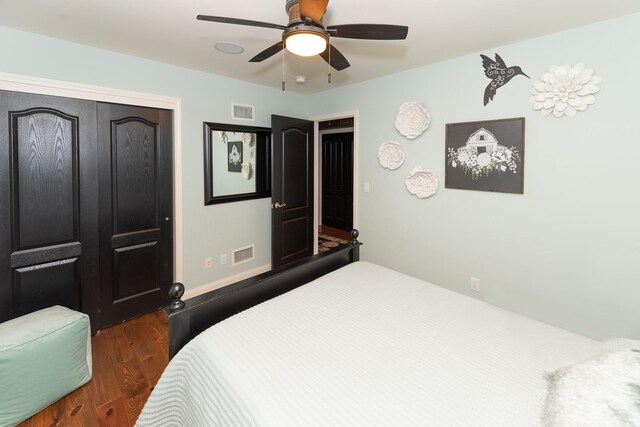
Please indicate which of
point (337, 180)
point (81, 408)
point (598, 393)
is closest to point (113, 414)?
point (81, 408)

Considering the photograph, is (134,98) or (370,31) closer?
(370,31)

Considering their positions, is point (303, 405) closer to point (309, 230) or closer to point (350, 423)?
point (350, 423)

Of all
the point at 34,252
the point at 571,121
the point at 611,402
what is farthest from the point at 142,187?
the point at 571,121

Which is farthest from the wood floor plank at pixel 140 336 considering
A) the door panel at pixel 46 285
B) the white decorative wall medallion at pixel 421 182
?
the white decorative wall medallion at pixel 421 182

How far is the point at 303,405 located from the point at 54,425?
168cm

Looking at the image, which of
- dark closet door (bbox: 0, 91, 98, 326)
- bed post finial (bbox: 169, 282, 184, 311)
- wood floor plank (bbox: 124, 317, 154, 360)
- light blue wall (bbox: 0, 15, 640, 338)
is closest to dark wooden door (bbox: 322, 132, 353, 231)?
light blue wall (bbox: 0, 15, 640, 338)

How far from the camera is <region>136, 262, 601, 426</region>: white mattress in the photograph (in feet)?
3.19

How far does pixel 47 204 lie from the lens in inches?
92.3

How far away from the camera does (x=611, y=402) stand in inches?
32.7

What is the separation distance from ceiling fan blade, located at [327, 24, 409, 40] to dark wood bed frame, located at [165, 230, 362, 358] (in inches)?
54.1

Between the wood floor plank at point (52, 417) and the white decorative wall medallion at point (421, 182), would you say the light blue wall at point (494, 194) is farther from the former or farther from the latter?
the wood floor plank at point (52, 417)

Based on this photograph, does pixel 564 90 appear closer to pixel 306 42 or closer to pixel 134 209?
pixel 306 42

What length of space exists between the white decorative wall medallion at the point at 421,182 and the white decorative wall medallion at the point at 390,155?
19cm

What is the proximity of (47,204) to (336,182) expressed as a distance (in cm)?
464
